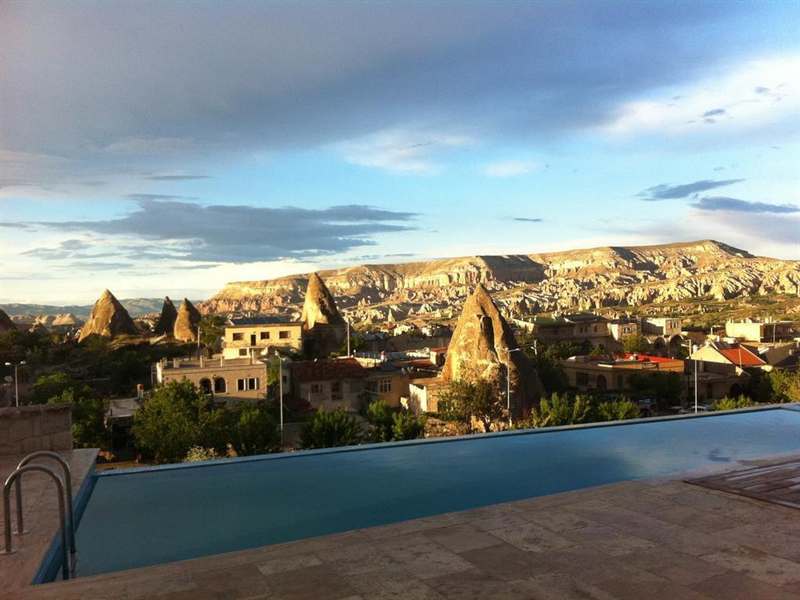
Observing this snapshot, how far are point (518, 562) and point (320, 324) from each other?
59.3 meters

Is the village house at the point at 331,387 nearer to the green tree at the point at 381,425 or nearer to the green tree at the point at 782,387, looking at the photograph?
the green tree at the point at 381,425

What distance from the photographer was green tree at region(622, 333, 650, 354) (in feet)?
190

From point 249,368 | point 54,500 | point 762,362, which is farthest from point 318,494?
point 762,362

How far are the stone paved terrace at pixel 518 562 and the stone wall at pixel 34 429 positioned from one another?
13.2 ft

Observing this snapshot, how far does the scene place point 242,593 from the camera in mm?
3695

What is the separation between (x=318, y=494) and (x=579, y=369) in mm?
38640

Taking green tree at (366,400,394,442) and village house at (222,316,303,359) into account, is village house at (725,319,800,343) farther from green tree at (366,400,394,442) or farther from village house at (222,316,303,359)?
green tree at (366,400,394,442)

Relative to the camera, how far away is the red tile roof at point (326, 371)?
34750 mm

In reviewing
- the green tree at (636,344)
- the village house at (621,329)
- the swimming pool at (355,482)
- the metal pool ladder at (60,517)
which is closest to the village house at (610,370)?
the green tree at (636,344)

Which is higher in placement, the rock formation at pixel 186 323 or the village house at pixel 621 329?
the rock formation at pixel 186 323

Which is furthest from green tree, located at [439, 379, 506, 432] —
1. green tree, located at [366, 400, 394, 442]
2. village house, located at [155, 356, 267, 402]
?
village house, located at [155, 356, 267, 402]

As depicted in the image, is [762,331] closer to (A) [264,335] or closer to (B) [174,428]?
(A) [264,335]

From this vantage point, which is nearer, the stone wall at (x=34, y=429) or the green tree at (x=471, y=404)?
the stone wall at (x=34, y=429)

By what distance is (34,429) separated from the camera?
7.48 m
